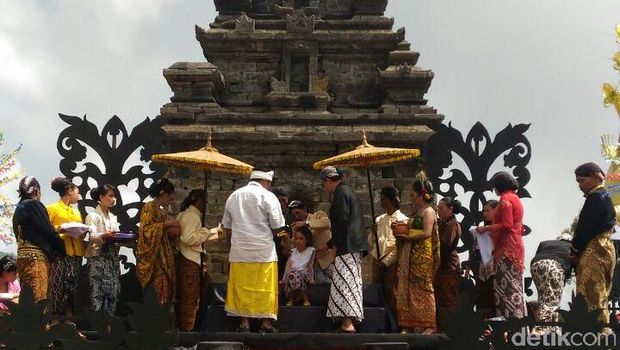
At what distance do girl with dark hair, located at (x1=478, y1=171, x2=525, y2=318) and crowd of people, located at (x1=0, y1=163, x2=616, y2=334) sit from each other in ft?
0.04

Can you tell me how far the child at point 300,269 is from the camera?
8.73 m

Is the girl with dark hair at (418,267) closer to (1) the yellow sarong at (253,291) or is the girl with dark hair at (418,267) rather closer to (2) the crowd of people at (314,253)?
(2) the crowd of people at (314,253)

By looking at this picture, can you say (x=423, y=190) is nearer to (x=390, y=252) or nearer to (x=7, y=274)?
(x=390, y=252)

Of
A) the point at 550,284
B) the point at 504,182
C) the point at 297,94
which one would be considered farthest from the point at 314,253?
the point at 297,94

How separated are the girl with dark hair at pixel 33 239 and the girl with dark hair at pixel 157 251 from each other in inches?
35.0

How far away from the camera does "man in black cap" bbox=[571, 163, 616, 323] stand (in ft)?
25.7

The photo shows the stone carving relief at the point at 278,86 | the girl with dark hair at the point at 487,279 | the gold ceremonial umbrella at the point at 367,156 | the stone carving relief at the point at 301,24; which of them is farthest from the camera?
the stone carving relief at the point at 301,24

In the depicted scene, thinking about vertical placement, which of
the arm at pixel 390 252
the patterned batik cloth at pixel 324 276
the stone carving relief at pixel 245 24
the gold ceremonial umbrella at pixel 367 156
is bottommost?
the patterned batik cloth at pixel 324 276

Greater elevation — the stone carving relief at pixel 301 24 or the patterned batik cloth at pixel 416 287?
the stone carving relief at pixel 301 24

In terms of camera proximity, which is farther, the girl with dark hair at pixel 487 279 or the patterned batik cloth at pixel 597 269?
the girl with dark hair at pixel 487 279

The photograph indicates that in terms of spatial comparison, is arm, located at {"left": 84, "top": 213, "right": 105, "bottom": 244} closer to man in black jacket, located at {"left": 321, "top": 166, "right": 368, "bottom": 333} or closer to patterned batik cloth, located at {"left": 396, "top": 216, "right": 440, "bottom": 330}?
man in black jacket, located at {"left": 321, "top": 166, "right": 368, "bottom": 333}

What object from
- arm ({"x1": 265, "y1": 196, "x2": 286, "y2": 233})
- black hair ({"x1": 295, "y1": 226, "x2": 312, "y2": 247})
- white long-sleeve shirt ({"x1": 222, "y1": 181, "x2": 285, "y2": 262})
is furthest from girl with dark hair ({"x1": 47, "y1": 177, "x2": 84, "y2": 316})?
black hair ({"x1": 295, "y1": 226, "x2": 312, "y2": 247})

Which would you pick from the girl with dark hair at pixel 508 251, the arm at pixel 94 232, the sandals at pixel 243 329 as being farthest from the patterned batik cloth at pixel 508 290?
the arm at pixel 94 232

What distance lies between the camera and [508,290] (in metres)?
8.35
